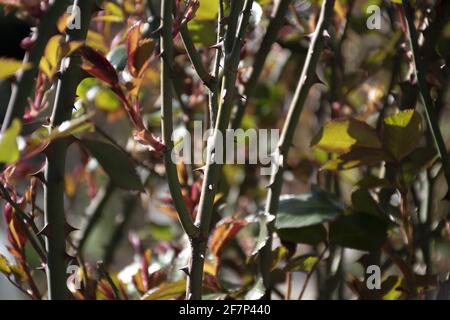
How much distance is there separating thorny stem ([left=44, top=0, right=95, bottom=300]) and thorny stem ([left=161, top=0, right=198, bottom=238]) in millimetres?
78

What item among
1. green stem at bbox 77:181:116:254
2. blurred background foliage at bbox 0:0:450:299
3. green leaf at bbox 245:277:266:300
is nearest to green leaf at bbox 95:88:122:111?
blurred background foliage at bbox 0:0:450:299

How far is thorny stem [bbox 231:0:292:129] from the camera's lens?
1.00 m

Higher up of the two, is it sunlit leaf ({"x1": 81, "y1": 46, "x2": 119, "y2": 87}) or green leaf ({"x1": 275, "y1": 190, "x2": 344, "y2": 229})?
sunlit leaf ({"x1": 81, "y1": 46, "x2": 119, "y2": 87})

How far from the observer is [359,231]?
97cm

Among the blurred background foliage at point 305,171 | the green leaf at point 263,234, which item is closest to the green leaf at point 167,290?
the blurred background foliage at point 305,171

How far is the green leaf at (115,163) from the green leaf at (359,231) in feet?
1.05

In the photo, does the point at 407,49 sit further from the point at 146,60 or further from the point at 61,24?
the point at 61,24

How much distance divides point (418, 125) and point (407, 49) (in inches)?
7.7

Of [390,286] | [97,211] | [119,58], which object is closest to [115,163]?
[119,58]

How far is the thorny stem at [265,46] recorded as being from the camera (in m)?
1.00

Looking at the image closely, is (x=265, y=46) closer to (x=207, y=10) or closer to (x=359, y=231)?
(x=207, y=10)

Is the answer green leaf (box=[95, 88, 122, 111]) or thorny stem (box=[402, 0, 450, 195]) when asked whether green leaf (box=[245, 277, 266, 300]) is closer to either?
thorny stem (box=[402, 0, 450, 195])

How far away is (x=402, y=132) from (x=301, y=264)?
22 centimetres

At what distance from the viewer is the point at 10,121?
1.94ft
